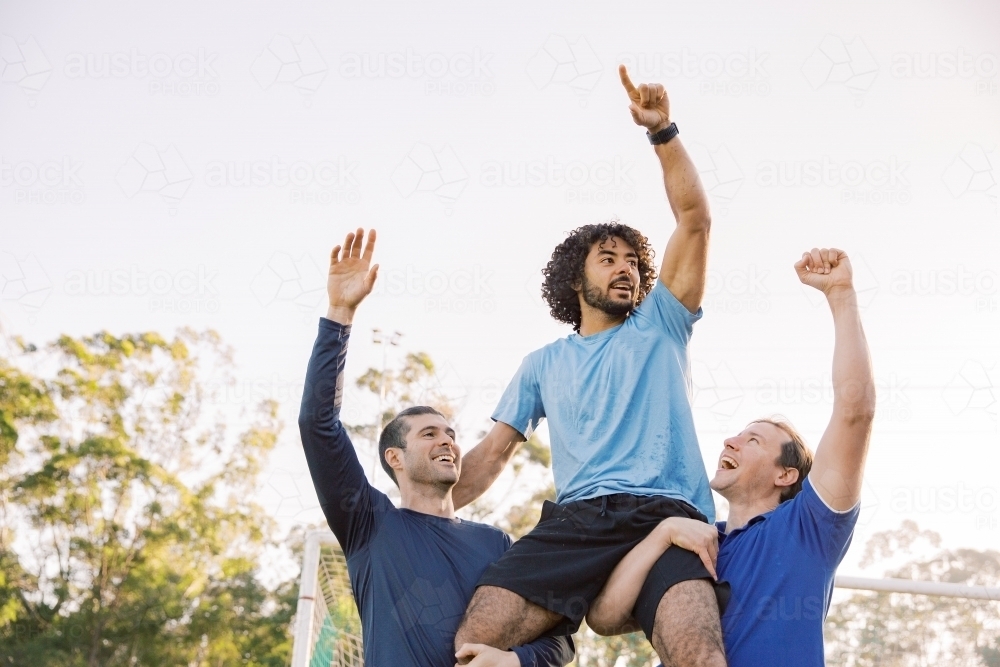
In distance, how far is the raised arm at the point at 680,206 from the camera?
385 centimetres

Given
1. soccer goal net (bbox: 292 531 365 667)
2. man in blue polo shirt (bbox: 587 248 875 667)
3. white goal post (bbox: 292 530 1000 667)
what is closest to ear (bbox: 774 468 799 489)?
man in blue polo shirt (bbox: 587 248 875 667)

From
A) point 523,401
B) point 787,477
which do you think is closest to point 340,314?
point 523,401

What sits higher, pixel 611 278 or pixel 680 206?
pixel 680 206

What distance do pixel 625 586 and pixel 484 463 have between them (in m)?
1.10

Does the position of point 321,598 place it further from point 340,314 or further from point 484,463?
point 340,314

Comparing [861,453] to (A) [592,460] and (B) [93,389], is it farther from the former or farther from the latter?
(B) [93,389]

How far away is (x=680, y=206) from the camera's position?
12.6 feet

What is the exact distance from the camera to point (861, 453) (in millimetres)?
3486

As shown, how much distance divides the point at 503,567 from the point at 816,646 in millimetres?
1069

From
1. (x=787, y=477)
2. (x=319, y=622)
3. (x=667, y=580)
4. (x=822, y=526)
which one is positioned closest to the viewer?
(x=667, y=580)

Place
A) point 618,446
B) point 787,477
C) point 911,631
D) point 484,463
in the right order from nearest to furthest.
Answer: point 618,446 < point 787,477 < point 484,463 < point 911,631

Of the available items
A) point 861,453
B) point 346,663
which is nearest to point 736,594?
point 861,453

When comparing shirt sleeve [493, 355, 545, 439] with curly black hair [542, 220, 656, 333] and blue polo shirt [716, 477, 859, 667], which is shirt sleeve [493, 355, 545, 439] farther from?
blue polo shirt [716, 477, 859, 667]

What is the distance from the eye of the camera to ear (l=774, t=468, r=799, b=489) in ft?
12.9
